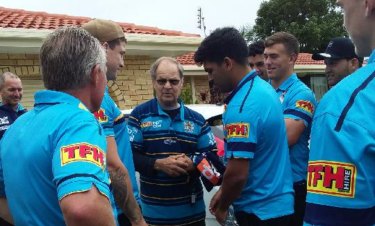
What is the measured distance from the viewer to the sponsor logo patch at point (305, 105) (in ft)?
11.0

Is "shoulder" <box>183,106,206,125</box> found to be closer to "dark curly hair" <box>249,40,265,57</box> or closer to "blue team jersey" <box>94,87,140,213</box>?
"blue team jersey" <box>94,87,140,213</box>

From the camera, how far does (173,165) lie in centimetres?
328

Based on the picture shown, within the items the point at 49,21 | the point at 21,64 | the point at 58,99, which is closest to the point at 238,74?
the point at 58,99

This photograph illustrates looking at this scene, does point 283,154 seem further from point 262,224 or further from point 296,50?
point 296,50

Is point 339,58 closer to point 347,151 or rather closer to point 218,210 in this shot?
point 218,210

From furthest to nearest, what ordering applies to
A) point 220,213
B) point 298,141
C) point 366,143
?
1. point 298,141
2. point 220,213
3. point 366,143

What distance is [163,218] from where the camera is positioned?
11.2 feet

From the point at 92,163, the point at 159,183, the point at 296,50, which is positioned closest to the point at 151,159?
the point at 159,183

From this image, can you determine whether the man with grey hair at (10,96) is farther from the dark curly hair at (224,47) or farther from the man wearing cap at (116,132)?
the dark curly hair at (224,47)

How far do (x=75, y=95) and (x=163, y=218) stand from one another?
192 centimetres

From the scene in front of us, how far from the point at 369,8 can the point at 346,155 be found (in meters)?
0.43

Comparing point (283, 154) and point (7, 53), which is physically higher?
point (7, 53)

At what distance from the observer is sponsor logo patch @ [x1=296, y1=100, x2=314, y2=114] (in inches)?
132

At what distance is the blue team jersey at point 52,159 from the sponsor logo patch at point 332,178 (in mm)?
713
